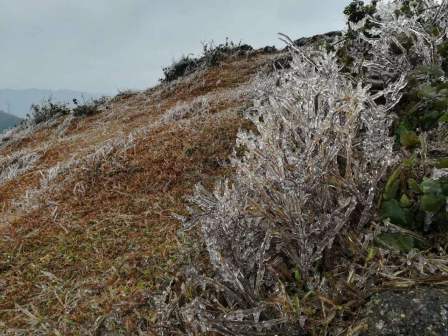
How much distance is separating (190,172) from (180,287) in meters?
1.61

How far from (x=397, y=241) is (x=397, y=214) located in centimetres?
16

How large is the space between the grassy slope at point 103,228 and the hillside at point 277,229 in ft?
0.04

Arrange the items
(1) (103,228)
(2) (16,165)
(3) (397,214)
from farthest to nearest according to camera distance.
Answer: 1. (2) (16,165)
2. (1) (103,228)
3. (3) (397,214)

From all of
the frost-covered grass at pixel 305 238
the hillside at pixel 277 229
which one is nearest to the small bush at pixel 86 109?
the hillside at pixel 277 229

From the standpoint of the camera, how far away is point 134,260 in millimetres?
2770

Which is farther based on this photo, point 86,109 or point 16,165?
point 86,109

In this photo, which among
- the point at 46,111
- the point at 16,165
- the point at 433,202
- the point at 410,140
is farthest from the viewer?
the point at 46,111

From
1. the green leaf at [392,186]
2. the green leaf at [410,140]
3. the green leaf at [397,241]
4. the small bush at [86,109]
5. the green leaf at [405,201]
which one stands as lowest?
the green leaf at [397,241]

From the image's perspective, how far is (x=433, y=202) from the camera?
72.0 inches

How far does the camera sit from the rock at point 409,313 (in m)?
1.48

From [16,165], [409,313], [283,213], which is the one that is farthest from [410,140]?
[16,165]

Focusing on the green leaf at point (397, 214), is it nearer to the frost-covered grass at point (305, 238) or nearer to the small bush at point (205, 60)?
the frost-covered grass at point (305, 238)

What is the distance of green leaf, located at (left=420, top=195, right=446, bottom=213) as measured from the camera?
5.99ft

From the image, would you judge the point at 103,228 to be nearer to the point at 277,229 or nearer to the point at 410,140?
the point at 277,229
